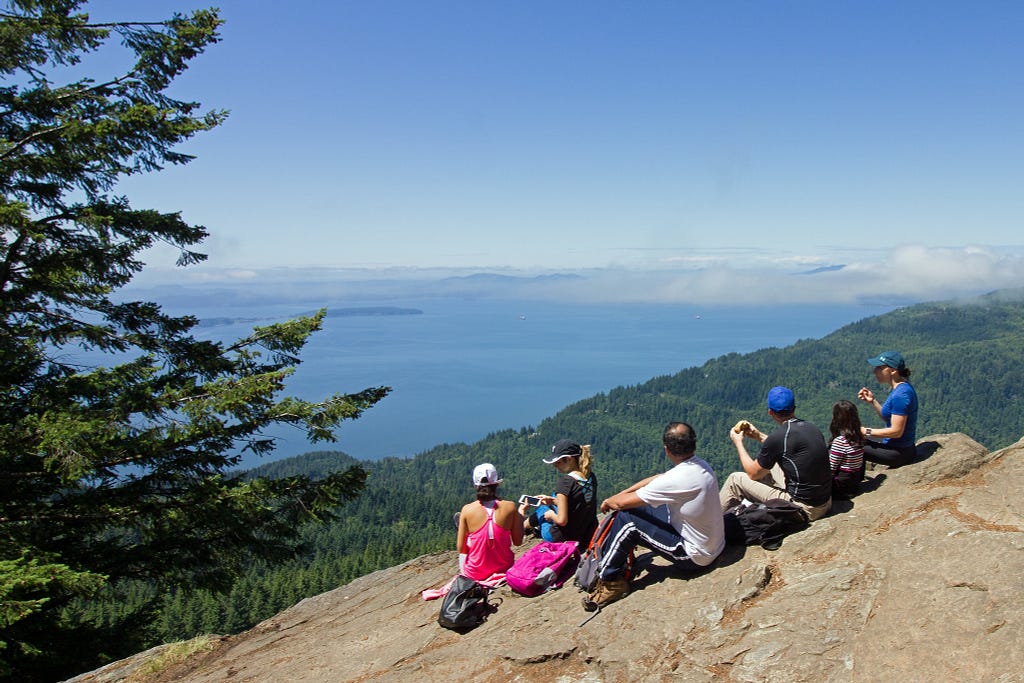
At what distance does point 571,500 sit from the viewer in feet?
22.9

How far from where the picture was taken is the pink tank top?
6871 millimetres

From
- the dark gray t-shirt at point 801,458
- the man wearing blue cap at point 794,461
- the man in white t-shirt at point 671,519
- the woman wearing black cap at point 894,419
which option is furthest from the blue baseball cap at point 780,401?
the woman wearing black cap at point 894,419

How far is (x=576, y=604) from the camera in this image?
622 centimetres

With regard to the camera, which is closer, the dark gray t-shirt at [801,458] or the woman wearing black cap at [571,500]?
the dark gray t-shirt at [801,458]

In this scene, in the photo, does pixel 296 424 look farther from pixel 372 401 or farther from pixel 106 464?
pixel 106 464

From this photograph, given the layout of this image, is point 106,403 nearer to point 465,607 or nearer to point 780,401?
point 465,607

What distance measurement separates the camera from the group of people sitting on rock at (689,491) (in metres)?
5.62

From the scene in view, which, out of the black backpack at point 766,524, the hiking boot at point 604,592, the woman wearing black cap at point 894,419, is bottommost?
the hiking boot at point 604,592

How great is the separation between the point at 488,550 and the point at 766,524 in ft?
10.3

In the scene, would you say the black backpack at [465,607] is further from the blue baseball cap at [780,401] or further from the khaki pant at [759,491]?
the blue baseball cap at [780,401]

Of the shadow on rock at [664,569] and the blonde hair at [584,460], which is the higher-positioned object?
the blonde hair at [584,460]

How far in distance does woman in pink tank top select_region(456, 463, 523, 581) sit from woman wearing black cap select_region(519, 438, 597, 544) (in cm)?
46

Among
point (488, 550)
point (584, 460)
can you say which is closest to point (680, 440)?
point (584, 460)

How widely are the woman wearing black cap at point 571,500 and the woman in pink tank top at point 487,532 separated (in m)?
0.46
